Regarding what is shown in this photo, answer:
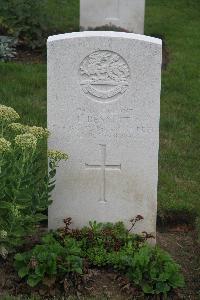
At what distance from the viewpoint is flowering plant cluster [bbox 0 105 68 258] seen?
180 inches

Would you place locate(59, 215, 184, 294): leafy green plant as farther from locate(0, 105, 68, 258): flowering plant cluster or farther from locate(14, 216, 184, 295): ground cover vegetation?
locate(0, 105, 68, 258): flowering plant cluster

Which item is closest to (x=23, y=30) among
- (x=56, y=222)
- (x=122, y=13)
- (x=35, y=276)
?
(x=122, y=13)

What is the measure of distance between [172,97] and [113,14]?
8.05 ft

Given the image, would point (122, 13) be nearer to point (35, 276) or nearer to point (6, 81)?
point (6, 81)

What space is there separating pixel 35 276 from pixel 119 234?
0.73 meters

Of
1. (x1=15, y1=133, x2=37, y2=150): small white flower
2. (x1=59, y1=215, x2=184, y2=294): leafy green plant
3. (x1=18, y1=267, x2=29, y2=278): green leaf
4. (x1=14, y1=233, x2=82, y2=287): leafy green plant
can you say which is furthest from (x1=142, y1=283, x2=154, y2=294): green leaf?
(x1=15, y1=133, x2=37, y2=150): small white flower

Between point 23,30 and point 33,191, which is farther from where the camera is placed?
point 23,30

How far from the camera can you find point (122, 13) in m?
10.2

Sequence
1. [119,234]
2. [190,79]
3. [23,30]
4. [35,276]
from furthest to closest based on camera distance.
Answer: [23,30] → [190,79] → [119,234] → [35,276]

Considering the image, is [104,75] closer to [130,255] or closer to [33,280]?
[130,255]

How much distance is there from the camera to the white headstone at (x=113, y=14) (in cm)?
1019

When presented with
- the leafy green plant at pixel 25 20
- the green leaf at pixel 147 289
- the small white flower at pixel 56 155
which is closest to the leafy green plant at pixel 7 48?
the leafy green plant at pixel 25 20

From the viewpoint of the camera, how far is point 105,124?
4.89 meters

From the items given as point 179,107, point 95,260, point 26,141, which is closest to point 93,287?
point 95,260
